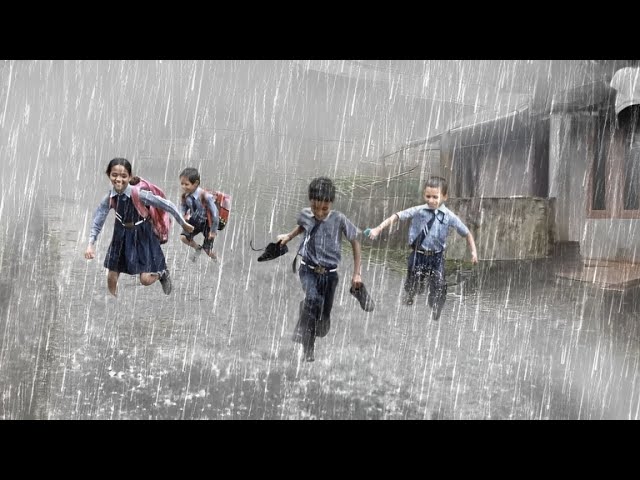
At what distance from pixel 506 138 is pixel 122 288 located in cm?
462

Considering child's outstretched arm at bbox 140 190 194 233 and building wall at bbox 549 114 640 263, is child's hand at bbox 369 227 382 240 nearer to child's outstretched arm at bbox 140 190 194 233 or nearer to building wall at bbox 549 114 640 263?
child's outstretched arm at bbox 140 190 194 233

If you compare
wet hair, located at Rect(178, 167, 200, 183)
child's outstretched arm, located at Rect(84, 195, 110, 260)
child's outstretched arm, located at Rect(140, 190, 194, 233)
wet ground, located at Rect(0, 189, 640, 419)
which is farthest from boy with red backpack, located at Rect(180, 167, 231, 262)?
child's outstretched arm, located at Rect(84, 195, 110, 260)

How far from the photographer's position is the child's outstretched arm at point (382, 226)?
4.44m

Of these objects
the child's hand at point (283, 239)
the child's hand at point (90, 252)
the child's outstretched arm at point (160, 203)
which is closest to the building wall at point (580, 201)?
the child's hand at point (283, 239)

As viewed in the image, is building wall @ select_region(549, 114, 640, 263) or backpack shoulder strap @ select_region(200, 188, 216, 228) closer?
backpack shoulder strap @ select_region(200, 188, 216, 228)

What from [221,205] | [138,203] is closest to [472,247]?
[221,205]

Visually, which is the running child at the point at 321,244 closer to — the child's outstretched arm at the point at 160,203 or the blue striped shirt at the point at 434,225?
the blue striped shirt at the point at 434,225

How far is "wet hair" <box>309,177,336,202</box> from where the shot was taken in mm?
4535

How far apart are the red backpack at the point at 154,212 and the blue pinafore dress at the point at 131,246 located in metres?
0.04

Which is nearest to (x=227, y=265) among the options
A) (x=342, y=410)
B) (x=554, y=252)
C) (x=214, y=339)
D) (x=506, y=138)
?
(x=214, y=339)

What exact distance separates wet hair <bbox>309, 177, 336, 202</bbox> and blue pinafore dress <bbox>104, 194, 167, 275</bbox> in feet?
4.80

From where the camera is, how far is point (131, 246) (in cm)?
468

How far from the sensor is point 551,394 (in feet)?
16.8
